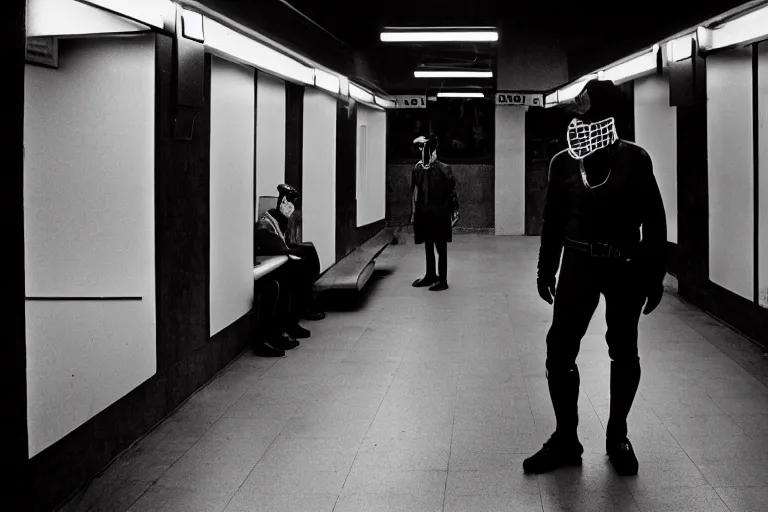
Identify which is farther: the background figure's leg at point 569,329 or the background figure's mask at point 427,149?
the background figure's mask at point 427,149

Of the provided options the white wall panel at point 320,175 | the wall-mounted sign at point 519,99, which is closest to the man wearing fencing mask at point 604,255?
the white wall panel at point 320,175

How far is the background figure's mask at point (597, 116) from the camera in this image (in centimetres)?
362

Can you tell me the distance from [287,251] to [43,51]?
2689mm

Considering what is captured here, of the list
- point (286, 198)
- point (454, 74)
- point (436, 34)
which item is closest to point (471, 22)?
point (436, 34)

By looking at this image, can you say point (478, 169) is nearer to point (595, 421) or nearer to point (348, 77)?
point (348, 77)

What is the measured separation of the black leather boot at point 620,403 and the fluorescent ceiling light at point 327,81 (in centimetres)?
513

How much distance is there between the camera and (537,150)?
53.6 feet

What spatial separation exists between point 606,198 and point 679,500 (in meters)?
1.21

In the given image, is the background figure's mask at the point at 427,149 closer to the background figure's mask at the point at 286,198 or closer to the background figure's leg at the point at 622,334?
the background figure's mask at the point at 286,198

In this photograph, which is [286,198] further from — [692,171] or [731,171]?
[692,171]

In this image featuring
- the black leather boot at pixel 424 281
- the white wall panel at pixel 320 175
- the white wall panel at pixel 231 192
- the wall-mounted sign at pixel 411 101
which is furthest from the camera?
the wall-mounted sign at pixel 411 101

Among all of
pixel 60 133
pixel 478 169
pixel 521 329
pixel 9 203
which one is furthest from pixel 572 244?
pixel 478 169

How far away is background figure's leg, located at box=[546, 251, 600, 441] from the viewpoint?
141 inches

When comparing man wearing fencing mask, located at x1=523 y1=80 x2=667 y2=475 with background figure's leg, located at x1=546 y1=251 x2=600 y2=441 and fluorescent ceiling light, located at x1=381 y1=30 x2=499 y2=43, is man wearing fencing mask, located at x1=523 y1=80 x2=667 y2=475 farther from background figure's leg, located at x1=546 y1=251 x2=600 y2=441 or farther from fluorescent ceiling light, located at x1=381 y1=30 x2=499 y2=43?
fluorescent ceiling light, located at x1=381 y1=30 x2=499 y2=43
